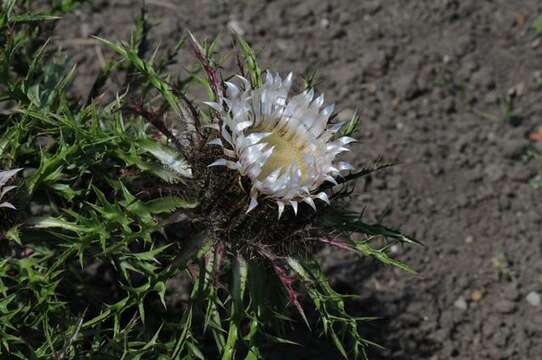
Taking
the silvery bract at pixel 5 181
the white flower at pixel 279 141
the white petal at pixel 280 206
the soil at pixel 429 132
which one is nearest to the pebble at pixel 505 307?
the soil at pixel 429 132

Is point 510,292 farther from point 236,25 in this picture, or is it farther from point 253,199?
point 236,25

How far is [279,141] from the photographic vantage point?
1.89 metres

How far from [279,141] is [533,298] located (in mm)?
1405

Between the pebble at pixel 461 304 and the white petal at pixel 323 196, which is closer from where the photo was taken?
the white petal at pixel 323 196

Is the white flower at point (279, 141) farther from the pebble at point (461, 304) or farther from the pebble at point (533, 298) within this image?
the pebble at point (533, 298)

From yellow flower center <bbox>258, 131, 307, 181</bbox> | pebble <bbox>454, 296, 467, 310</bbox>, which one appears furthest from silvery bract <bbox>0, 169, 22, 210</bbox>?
pebble <bbox>454, 296, 467, 310</bbox>

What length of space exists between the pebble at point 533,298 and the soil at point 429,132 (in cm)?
1

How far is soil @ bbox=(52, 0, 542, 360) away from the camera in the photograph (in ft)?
8.97

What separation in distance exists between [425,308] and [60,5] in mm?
1624

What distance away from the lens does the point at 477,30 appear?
11.7 feet

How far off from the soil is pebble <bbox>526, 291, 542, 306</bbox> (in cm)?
1

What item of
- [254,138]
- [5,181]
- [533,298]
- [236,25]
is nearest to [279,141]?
[254,138]

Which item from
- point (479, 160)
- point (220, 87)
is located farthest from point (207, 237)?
point (479, 160)

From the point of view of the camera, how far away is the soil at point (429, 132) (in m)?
2.73
